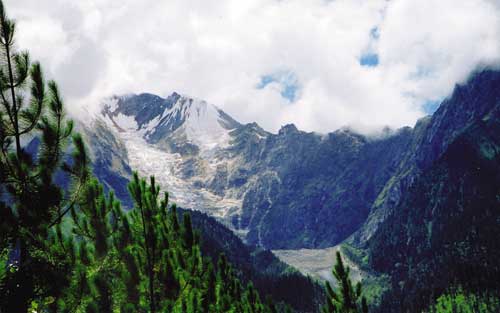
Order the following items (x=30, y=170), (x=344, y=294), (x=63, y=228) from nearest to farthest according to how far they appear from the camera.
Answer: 1. (x=30, y=170)
2. (x=63, y=228)
3. (x=344, y=294)

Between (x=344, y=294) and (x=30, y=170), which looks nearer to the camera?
A: (x=30, y=170)

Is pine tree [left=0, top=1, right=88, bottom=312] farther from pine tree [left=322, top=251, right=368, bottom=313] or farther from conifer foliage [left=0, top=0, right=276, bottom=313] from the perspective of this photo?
pine tree [left=322, top=251, right=368, bottom=313]

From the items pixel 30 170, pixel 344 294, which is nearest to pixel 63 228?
pixel 30 170

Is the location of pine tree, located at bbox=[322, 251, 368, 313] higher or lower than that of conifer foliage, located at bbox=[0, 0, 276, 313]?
lower

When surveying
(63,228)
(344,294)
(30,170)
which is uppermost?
(30,170)

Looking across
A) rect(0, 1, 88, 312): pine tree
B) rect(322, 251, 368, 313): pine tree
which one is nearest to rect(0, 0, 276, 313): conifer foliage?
rect(0, 1, 88, 312): pine tree

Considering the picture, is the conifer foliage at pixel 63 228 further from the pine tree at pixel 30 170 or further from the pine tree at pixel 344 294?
the pine tree at pixel 344 294

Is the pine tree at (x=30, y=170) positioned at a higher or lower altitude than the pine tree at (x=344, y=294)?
higher

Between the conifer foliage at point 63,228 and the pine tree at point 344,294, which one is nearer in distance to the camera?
the conifer foliage at point 63,228

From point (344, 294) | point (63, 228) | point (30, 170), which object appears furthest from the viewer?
point (344, 294)

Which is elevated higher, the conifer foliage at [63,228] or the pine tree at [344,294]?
the conifer foliage at [63,228]

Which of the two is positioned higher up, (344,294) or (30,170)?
(30,170)

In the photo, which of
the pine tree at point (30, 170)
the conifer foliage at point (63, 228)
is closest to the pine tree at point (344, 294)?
the conifer foliage at point (63, 228)

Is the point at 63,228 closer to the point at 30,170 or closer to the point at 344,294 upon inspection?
the point at 30,170
